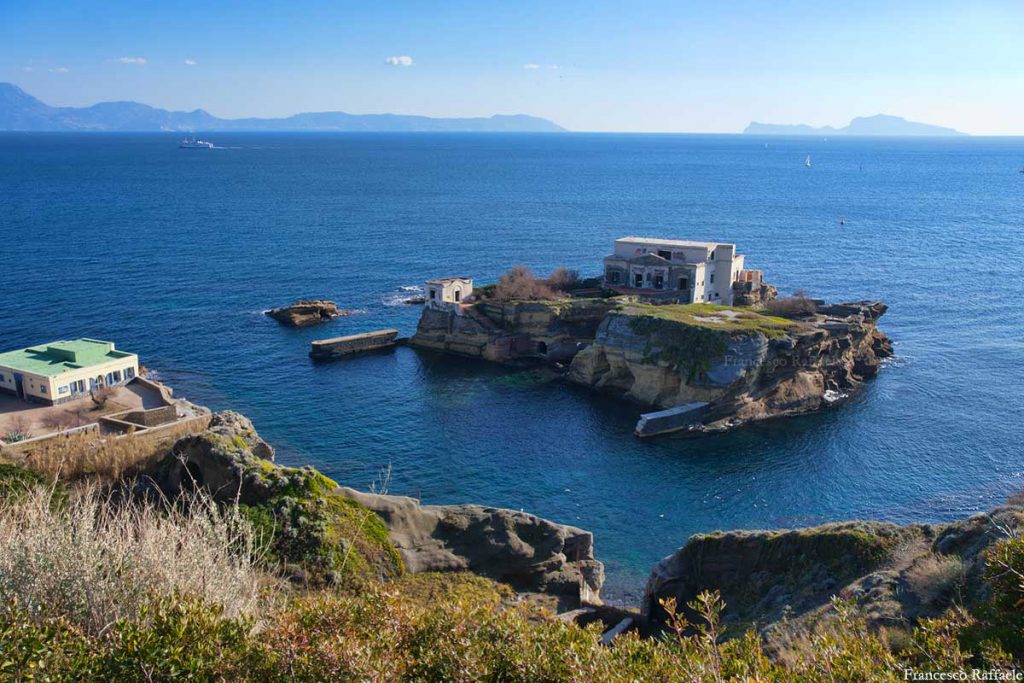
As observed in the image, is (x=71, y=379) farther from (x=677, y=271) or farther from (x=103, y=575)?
(x=677, y=271)

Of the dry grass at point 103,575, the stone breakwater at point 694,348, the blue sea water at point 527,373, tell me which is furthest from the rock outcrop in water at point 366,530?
the stone breakwater at point 694,348

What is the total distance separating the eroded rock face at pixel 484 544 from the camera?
106 feet

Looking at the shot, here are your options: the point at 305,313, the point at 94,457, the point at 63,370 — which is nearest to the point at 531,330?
the point at 305,313

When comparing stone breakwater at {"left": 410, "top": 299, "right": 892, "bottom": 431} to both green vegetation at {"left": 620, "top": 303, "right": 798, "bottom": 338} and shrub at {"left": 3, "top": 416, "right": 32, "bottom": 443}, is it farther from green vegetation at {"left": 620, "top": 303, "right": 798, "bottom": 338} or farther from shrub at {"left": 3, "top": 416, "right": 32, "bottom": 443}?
shrub at {"left": 3, "top": 416, "right": 32, "bottom": 443}

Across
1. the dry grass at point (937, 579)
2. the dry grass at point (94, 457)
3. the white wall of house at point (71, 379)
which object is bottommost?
the white wall of house at point (71, 379)

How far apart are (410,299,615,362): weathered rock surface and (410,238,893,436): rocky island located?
0.10 metres

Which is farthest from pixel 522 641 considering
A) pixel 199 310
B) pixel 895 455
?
pixel 199 310

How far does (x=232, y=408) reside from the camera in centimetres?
6269

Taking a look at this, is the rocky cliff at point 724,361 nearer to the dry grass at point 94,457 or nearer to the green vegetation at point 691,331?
the green vegetation at point 691,331

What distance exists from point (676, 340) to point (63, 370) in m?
47.4

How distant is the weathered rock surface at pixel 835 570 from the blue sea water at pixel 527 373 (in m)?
7.48

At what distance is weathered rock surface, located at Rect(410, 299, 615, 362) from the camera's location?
7781 cm

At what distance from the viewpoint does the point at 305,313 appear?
3455 inches

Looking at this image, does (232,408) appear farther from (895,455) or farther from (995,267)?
(995,267)
